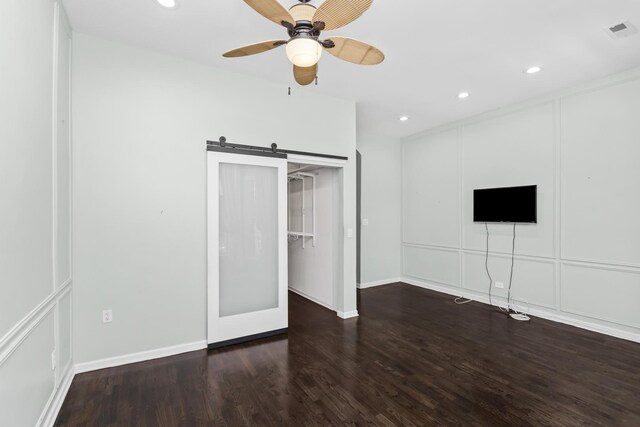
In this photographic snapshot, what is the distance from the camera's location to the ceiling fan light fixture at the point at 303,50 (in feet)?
6.26

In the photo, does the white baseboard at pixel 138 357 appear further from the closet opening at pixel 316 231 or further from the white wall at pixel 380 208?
the white wall at pixel 380 208

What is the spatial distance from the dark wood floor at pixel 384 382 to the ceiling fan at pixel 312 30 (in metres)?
2.45

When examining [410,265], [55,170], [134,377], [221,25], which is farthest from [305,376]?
[410,265]

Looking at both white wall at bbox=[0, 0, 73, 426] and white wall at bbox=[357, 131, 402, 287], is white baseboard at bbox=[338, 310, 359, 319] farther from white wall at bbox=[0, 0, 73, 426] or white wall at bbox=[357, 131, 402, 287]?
white wall at bbox=[0, 0, 73, 426]

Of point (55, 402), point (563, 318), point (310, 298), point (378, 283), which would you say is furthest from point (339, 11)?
point (378, 283)

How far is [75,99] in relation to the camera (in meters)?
2.74

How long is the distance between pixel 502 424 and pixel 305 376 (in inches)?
58.7

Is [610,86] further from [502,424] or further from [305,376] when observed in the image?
[305,376]

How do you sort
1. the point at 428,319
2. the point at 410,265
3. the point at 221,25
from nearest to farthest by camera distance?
the point at 221,25 < the point at 428,319 < the point at 410,265

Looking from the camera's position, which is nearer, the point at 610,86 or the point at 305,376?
the point at 305,376

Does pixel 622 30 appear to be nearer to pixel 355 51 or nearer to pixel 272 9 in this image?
pixel 355 51

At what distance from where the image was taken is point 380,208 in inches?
242

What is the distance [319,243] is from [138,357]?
267cm

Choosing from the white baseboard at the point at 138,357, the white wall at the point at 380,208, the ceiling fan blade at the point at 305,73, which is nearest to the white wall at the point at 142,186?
the white baseboard at the point at 138,357
